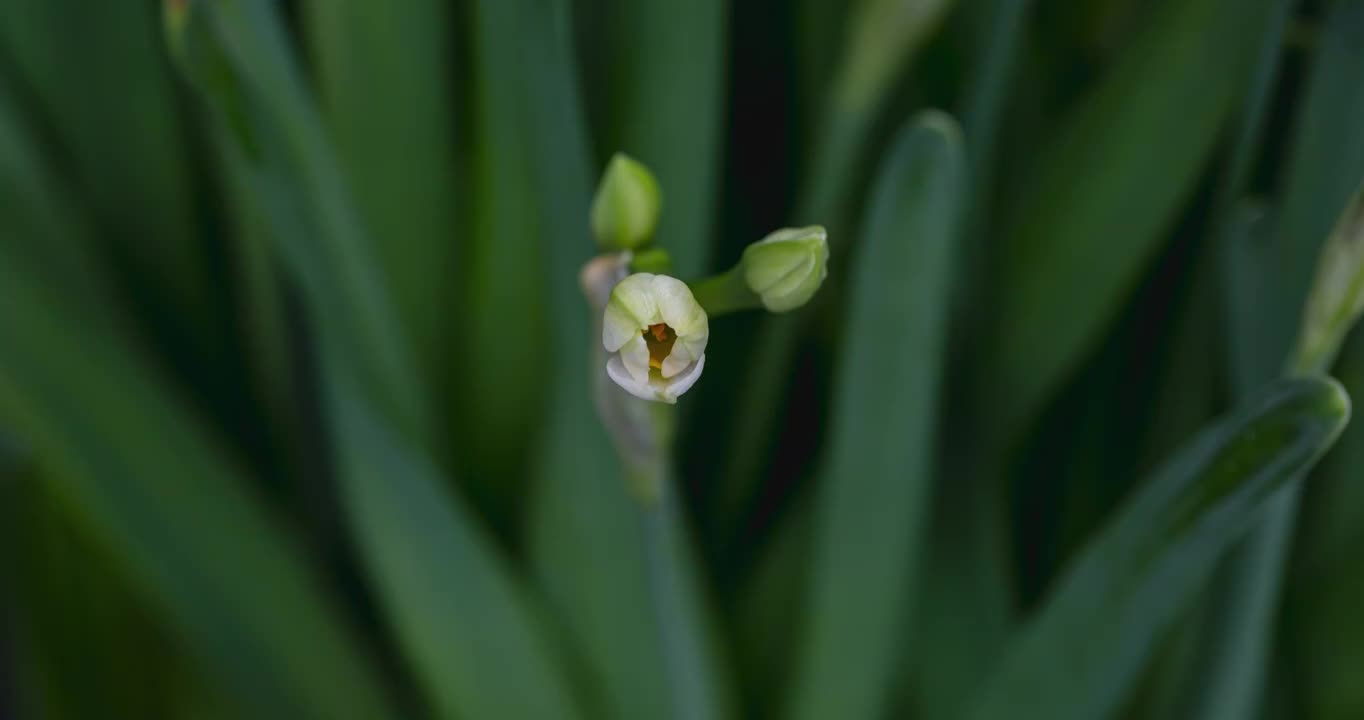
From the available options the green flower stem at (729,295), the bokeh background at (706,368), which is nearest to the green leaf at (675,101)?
the bokeh background at (706,368)

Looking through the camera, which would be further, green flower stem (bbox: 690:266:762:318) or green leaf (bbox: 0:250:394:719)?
green leaf (bbox: 0:250:394:719)

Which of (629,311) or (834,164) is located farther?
(834,164)

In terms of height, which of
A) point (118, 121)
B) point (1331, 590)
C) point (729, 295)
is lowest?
point (1331, 590)

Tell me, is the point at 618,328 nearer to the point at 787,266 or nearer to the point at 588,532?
the point at 787,266

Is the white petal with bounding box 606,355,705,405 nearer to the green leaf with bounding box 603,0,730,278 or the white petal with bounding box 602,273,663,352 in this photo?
the white petal with bounding box 602,273,663,352

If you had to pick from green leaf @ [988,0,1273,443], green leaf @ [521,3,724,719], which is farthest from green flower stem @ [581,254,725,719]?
green leaf @ [988,0,1273,443]

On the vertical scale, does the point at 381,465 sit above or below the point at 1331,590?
above

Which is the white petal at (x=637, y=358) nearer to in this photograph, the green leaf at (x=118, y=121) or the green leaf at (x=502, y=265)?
the green leaf at (x=502, y=265)

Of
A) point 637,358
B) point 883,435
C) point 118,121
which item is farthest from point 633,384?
point 118,121
